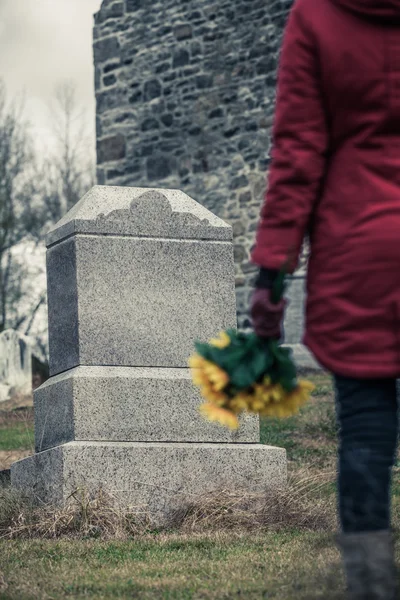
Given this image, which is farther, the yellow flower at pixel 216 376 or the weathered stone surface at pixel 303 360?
the weathered stone surface at pixel 303 360

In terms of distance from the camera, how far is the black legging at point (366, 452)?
2828mm

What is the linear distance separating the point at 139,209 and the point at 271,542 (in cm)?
188

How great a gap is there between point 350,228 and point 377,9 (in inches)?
20.8

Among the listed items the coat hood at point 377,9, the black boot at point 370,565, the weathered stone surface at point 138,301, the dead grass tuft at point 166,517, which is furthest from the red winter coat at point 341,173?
the weathered stone surface at point 138,301

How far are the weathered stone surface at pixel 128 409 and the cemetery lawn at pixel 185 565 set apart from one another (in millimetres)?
542

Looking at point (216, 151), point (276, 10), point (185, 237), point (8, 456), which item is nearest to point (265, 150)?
point (216, 151)

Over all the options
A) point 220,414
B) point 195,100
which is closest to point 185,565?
point 220,414

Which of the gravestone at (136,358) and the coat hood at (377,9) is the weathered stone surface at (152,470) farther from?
the coat hood at (377,9)

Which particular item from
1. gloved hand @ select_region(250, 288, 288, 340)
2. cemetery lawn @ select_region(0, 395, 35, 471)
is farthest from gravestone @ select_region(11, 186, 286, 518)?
gloved hand @ select_region(250, 288, 288, 340)

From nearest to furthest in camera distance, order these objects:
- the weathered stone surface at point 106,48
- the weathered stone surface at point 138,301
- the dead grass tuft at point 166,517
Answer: the dead grass tuft at point 166,517
the weathered stone surface at point 138,301
the weathered stone surface at point 106,48

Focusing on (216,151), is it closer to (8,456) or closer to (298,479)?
(8,456)

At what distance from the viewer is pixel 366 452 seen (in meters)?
2.83

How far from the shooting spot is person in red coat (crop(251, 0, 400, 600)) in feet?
9.28

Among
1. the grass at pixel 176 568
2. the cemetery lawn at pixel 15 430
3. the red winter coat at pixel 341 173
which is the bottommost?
the grass at pixel 176 568
